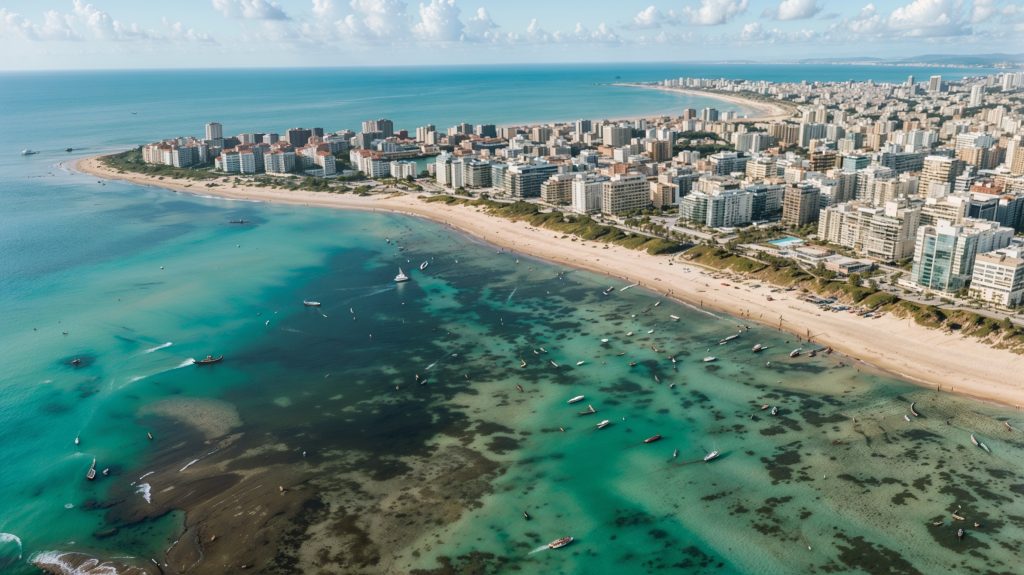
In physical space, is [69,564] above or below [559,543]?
above

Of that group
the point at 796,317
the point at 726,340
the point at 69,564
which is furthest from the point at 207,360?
the point at 796,317

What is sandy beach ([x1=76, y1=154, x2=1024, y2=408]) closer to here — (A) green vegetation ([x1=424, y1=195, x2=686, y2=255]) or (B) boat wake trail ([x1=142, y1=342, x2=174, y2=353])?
(A) green vegetation ([x1=424, y1=195, x2=686, y2=255])

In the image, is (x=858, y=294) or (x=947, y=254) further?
(x=947, y=254)

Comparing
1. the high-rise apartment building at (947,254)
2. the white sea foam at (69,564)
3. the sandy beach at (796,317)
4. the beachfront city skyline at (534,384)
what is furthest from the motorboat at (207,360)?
the high-rise apartment building at (947,254)

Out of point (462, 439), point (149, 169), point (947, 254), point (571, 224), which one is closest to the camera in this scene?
point (462, 439)

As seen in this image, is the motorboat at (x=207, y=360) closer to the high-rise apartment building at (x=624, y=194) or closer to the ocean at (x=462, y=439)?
the ocean at (x=462, y=439)

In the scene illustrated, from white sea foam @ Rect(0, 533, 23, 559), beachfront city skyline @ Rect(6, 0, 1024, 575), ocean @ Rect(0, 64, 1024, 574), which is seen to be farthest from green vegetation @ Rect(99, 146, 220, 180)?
white sea foam @ Rect(0, 533, 23, 559)

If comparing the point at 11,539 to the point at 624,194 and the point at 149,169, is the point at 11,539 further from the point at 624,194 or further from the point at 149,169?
the point at 149,169
